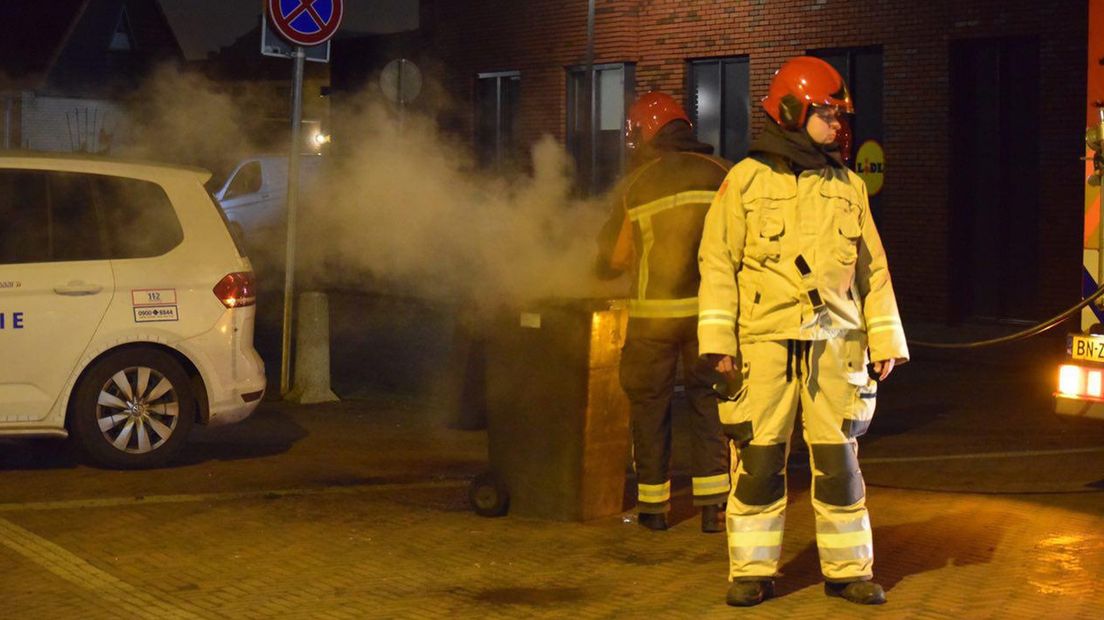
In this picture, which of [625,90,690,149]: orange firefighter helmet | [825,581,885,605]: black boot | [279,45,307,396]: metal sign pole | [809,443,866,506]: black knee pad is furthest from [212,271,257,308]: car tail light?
[825,581,885,605]: black boot

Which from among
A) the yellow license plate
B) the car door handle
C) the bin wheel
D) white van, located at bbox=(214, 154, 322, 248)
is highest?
white van, located at bbox=(214, 154, 322, 248)

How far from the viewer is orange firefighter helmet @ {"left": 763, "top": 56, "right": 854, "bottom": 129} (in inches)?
224

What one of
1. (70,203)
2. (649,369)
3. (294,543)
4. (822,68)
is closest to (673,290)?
(649,369)

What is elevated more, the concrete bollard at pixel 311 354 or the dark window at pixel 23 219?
the dark window at pixel 23 219

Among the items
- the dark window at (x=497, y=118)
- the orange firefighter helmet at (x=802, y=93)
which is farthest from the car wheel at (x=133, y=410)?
the dark window at (x=497, y=118)

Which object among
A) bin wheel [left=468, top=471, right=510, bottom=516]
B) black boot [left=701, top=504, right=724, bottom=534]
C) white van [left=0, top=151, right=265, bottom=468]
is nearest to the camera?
black boot [left=701, top=504, right=724, bottom=534]

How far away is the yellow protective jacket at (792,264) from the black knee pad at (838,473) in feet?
1.21

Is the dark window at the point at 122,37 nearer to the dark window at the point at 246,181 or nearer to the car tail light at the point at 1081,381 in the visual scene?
the dark window at the point at 246,181

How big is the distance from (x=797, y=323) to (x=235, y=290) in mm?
4205

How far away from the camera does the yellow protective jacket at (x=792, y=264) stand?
5582mm

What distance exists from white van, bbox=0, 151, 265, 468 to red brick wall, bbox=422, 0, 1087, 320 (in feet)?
34.7

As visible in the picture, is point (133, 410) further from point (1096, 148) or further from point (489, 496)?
point (1096, 148)

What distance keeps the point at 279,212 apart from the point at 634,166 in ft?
59.9

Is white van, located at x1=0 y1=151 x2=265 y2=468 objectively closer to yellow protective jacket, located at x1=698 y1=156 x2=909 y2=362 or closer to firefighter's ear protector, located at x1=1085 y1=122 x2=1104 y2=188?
→ yellow protective jacket, located at x1=698 y1=156 x2=909 y2=362
